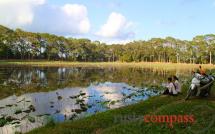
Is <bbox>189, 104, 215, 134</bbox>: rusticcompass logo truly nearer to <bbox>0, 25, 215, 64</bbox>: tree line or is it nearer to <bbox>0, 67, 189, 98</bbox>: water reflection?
<bbox>0, 67, 189, 98</bbox>: water reflection

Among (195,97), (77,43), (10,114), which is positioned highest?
(77,43)

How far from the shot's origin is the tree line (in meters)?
108

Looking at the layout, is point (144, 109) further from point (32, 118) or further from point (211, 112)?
point (32, 118)

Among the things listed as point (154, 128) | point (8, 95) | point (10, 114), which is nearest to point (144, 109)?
point (154, 128)

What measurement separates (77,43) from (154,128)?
122m

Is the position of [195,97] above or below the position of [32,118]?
above

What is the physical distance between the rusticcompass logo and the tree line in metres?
87.8

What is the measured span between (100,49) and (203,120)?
445 ft

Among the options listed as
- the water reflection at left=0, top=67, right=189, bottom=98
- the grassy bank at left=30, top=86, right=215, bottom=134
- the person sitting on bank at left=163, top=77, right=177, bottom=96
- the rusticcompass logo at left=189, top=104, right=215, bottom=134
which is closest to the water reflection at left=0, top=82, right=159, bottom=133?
the grassy bank at left=30, top=86, right=215, bottom=134

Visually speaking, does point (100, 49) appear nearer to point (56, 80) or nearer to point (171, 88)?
point (56, 80)

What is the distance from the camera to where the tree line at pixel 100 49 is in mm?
108119

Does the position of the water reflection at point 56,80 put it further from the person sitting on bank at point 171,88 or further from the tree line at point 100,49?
the tree line at point 100,49

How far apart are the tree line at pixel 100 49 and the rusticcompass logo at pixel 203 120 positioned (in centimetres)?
8777

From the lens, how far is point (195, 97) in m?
16.3
